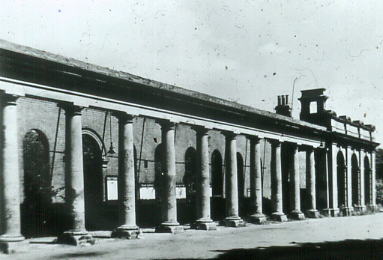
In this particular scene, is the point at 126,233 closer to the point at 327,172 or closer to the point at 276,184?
the point at 276,184

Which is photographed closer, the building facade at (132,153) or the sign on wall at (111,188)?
the building facade at (132,153)

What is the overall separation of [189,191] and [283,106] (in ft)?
32.3

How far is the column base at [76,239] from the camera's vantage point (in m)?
15.2

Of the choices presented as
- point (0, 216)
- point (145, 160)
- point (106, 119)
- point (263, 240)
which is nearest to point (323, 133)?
point (145, 160)

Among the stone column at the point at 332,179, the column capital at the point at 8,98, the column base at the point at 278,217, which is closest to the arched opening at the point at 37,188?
the column capital at the point at 8,98

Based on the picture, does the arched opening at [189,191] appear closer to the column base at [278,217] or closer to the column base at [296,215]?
the column base at [278,217]

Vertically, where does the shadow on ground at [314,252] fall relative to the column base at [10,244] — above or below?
below

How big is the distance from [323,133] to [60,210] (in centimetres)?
1886

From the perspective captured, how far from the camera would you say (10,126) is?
13.9 metres

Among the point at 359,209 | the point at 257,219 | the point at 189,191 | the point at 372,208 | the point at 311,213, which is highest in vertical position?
the point at 189,191

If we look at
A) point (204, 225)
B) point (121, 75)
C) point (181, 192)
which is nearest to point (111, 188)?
point (204, 225)

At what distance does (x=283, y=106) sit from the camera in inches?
1411

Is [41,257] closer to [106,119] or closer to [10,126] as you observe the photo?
[10,126]

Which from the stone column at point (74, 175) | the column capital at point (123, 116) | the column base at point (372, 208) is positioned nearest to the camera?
the stone column at point (74, 175)
